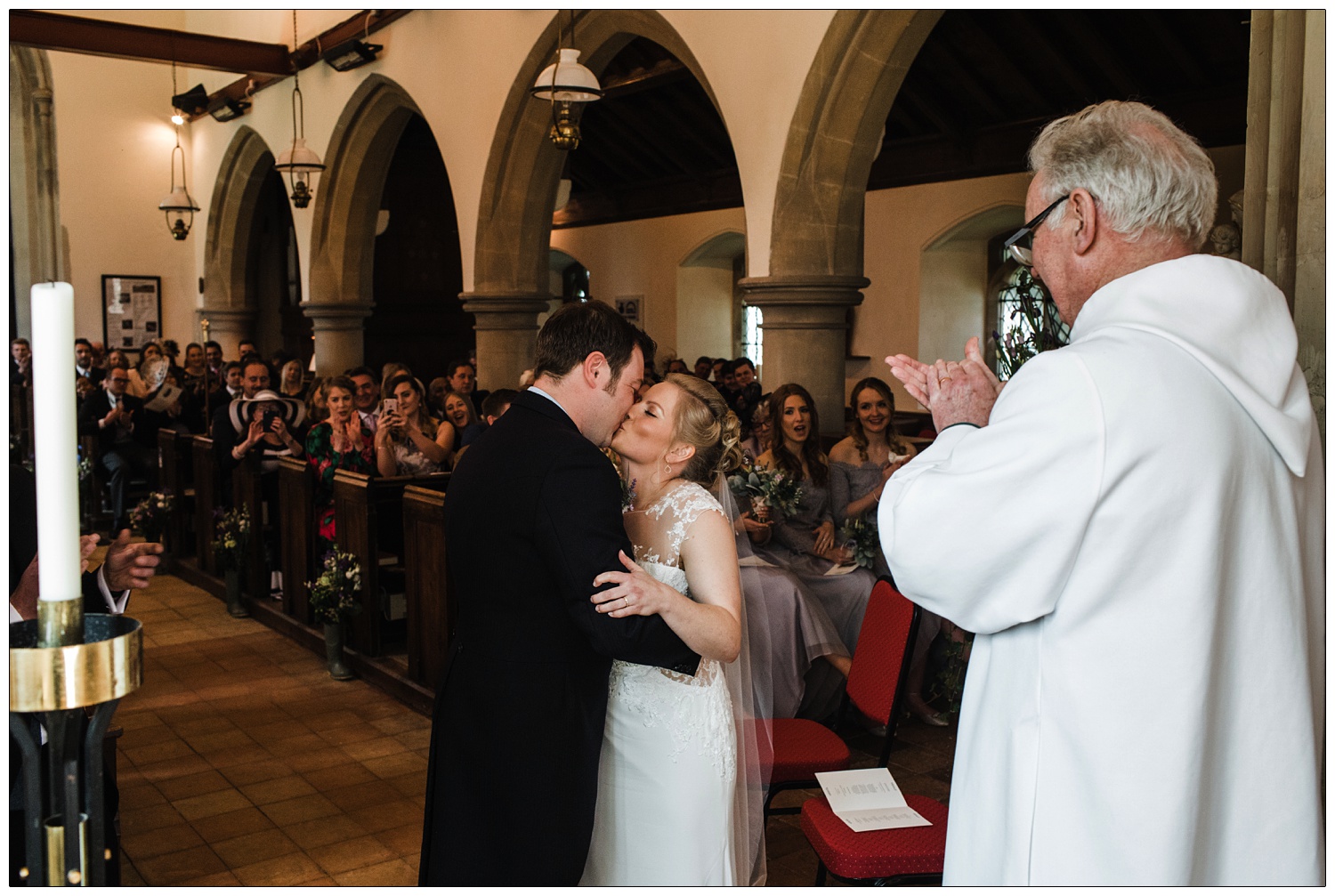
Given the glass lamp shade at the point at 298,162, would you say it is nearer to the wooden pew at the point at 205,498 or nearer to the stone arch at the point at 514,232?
the stone arch at the point at 514,232

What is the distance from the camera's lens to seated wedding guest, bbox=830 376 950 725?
16.6ft

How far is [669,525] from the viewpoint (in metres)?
2.26

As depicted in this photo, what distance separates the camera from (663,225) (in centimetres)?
1505

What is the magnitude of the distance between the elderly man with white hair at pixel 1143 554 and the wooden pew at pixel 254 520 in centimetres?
567

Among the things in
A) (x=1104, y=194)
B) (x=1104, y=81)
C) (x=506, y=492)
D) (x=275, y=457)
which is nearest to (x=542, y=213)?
(x=275, y=457)

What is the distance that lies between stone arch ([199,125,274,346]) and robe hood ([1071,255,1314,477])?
14.1 m

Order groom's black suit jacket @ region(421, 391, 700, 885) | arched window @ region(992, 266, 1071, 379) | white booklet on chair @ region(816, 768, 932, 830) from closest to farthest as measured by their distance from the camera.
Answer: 1. groom's black suit jacket @ region(421, 391, 700, 885)
2. white booklet on chair @ region(816, 768, 932, 830)
3. arched window @ region(992, 266, 1071, 379)

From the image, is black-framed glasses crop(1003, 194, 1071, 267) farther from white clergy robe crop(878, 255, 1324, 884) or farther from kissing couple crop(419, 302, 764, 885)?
kissing couple crop(419, 302, 764, 885)

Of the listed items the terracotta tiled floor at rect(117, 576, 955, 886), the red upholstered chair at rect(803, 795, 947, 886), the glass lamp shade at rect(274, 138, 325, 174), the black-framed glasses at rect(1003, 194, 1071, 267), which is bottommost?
the terracotta tiled floor at rect(117, 576, 955, 886)

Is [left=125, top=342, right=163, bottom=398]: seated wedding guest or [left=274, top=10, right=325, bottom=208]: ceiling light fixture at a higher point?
[left=274, top=10, right=325, bottom=208]: ceiling light fixture

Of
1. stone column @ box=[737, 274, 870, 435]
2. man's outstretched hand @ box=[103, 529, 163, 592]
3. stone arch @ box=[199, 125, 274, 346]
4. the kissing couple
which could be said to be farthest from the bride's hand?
stone arch @ box=[199, 125, 274, 346]

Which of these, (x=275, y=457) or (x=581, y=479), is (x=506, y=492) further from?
(x=275, y=457)

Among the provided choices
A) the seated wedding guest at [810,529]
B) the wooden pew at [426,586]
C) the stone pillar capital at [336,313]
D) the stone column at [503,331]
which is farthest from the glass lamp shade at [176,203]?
the seated wedding guest at [810,529]

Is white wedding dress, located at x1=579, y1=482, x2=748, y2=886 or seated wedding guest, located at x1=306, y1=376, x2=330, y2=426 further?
seated wedding guest, located at x1=306, y1=376, x2=330, y2=426
